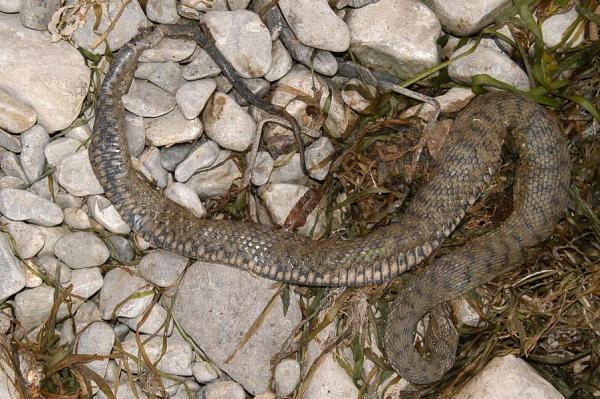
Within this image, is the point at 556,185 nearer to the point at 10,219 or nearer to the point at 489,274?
the point at 489,274

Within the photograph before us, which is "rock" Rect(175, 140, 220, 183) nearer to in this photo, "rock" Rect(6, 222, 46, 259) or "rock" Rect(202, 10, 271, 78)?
"rock" Rect(202, 10, 271, 78)

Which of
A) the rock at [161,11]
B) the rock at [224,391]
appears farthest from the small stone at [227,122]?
the rock at [224,391]

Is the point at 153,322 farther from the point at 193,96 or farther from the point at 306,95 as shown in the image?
the point at 306,95

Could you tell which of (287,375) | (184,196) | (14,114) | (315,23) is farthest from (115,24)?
(287,375)

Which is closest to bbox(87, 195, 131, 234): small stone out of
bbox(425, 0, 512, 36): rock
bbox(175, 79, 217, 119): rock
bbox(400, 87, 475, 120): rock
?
bbox(175, 79, 217, 119): rock

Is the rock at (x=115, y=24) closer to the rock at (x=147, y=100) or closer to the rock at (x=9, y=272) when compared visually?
the rock at (x=147, y=100)

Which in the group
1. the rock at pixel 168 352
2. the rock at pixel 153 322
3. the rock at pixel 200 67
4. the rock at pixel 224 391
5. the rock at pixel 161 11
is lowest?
the rock at pixel 224 391
